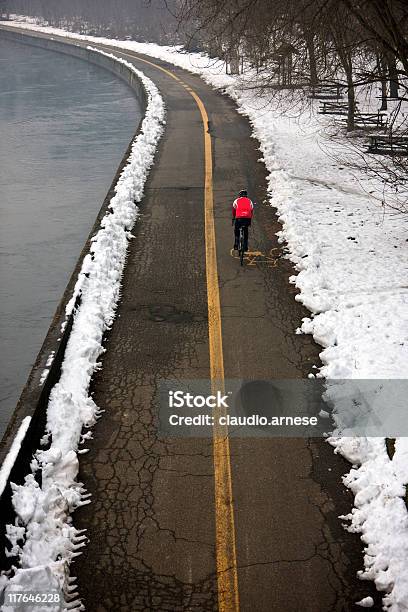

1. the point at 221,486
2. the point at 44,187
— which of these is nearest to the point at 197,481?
the point at 221,486

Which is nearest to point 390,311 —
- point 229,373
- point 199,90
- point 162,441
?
point 229,373

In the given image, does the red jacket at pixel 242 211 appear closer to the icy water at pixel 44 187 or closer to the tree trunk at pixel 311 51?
the tree trunk at pixel 311 51

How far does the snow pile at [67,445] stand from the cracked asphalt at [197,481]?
17cm

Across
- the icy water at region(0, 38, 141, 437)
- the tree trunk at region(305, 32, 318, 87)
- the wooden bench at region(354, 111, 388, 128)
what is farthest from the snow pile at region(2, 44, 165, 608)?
the wooden bench at region(354, 111, 388, 128)

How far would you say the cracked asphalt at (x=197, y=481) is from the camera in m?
5.81

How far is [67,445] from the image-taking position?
751 cm

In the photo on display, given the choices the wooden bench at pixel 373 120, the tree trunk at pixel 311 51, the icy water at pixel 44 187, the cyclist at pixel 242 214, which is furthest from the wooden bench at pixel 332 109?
the cyclist at pixel 242 214

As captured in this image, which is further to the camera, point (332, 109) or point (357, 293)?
point (332, 109)

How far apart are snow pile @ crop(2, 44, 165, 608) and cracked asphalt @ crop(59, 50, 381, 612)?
0.57ft

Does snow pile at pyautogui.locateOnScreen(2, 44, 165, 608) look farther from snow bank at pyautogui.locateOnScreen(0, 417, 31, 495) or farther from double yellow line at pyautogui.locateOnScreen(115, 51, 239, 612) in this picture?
double yellow line at pyautogui.locateOnScreen(115, 51, 239, 612)

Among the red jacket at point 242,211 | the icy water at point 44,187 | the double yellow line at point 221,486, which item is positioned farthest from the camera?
the icy water at point 44,187

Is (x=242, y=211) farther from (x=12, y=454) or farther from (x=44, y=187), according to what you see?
(x=44, y=187)

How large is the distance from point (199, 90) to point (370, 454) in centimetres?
3394

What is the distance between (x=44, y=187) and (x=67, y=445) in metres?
17.4
